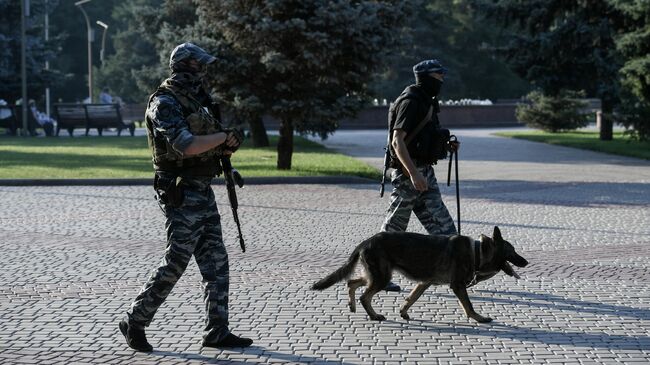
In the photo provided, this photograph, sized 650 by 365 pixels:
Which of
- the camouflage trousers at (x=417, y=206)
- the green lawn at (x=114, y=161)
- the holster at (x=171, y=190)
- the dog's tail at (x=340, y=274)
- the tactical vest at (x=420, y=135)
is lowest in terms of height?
the green lawn at (x=114, y=161)

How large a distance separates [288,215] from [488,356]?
7798 millimetres

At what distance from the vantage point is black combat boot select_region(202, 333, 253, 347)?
652cm

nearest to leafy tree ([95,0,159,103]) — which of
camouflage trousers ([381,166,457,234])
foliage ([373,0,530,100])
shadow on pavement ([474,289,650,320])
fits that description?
foliage ([373,0,530,100])

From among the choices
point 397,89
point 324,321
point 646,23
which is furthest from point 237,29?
point 397,89

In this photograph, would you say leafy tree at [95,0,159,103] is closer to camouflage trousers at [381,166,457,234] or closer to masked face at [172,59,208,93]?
camouflage trousers at [381,166,457,234]

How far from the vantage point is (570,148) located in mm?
31297

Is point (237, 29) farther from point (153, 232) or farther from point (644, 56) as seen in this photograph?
point (644, 56)

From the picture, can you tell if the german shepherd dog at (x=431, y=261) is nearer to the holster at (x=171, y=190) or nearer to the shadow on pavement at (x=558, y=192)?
the holster at (x=171, y=190)

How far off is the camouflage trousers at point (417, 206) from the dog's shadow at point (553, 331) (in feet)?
2.14

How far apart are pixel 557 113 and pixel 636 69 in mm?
18343

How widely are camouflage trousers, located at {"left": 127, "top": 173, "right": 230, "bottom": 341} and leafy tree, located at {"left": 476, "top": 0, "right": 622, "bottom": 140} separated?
89.1 ft

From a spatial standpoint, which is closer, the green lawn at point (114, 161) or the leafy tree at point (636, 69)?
the green lawn at point (114, 161)

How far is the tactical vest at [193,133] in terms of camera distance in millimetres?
6207

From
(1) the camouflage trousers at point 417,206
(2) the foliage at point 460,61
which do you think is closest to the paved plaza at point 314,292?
(1) the camouflage trousers at point 417,206
